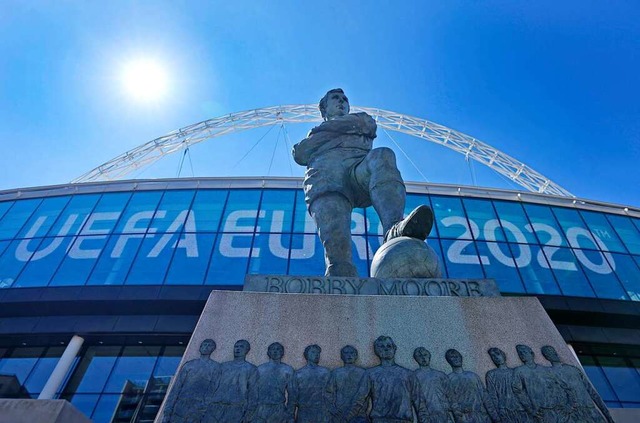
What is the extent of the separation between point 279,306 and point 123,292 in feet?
56.1

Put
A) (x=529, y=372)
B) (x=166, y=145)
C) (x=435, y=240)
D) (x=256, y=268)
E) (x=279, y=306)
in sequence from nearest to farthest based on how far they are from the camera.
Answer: (x=529, y=372) → (x=279, y=306) → (x=256, y=268) → (x=435, y=240) → (x=166, y=145)

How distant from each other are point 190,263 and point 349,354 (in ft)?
57.7

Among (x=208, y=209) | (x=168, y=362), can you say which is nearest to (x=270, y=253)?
(x=208, y=209)

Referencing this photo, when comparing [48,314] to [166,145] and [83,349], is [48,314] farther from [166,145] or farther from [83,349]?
[166,145]

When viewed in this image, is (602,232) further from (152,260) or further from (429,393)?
(429,393)

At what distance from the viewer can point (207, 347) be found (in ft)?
10.3

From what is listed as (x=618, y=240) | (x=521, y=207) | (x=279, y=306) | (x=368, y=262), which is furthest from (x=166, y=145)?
(x=279, y=306)

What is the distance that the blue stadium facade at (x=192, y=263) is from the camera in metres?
17.6

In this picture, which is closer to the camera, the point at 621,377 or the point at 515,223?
the point at 621,377

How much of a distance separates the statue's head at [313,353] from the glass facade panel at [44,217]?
2290 centimetres

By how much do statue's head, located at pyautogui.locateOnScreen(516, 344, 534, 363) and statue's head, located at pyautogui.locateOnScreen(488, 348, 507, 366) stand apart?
117 mm

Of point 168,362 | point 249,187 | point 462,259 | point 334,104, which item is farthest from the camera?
point 249,187

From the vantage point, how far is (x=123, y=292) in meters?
18.1

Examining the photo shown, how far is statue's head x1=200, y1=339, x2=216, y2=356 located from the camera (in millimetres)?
3109
